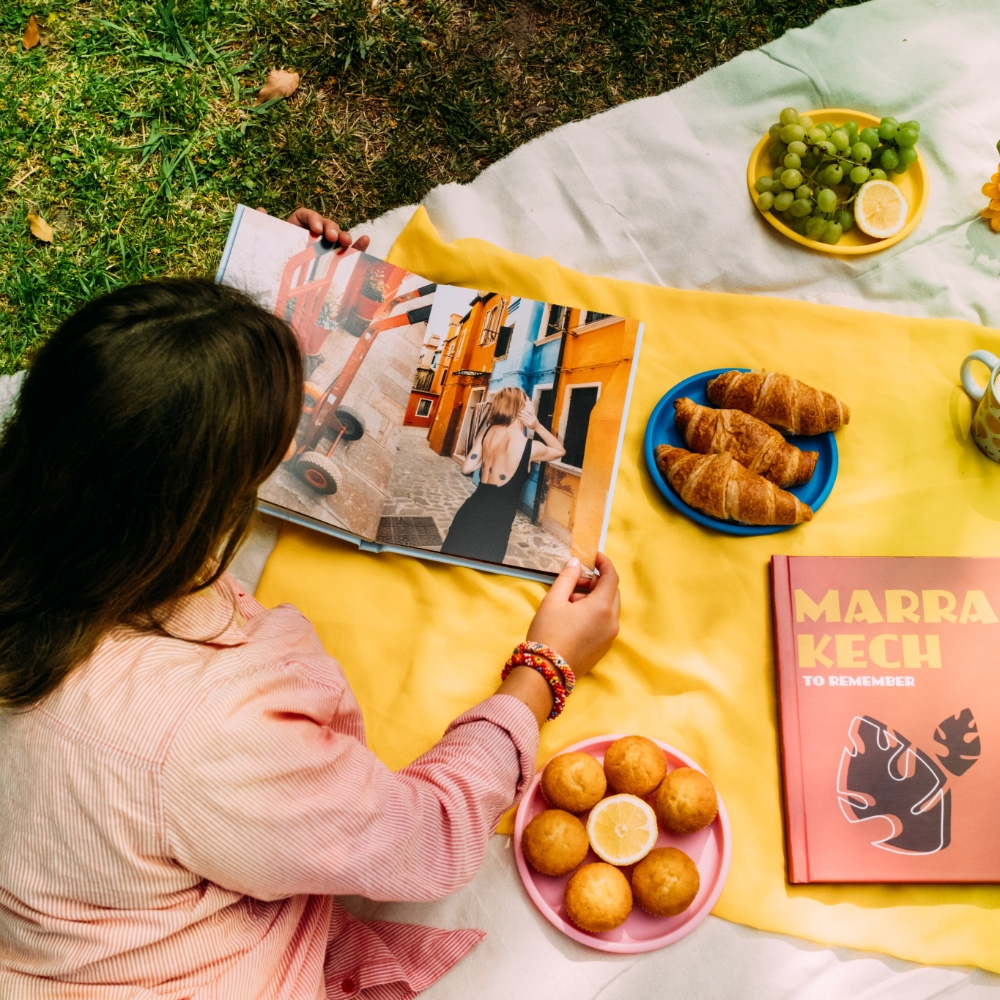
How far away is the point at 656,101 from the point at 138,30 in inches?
50.4

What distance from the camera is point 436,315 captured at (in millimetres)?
1593

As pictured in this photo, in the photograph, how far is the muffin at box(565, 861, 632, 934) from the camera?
1246mm

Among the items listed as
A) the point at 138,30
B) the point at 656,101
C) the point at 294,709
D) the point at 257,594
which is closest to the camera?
the point at 294,709

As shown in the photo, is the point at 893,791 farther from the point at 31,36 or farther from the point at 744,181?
the point at 31,36

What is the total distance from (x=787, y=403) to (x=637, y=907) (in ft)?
2.89

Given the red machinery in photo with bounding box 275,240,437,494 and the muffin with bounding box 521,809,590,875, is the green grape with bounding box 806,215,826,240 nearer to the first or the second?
the red machinery in photo with bounding box 275,240,437,494

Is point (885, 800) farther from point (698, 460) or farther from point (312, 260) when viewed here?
point (312, 260)

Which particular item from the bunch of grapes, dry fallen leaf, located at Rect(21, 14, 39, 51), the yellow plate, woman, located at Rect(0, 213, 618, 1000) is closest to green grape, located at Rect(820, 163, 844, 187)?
the bunch of grapes

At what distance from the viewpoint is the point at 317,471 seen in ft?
4.86

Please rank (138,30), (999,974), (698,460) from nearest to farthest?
(999,974), (698,460), (138,30)

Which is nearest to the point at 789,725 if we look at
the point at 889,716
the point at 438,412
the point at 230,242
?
the point at 889,716

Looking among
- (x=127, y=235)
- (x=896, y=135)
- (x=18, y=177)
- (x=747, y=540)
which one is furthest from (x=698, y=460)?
(x=18, y=177)

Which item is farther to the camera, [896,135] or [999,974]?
[896,135]

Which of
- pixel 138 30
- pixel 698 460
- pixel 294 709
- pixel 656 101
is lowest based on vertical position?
pixel 698 460
